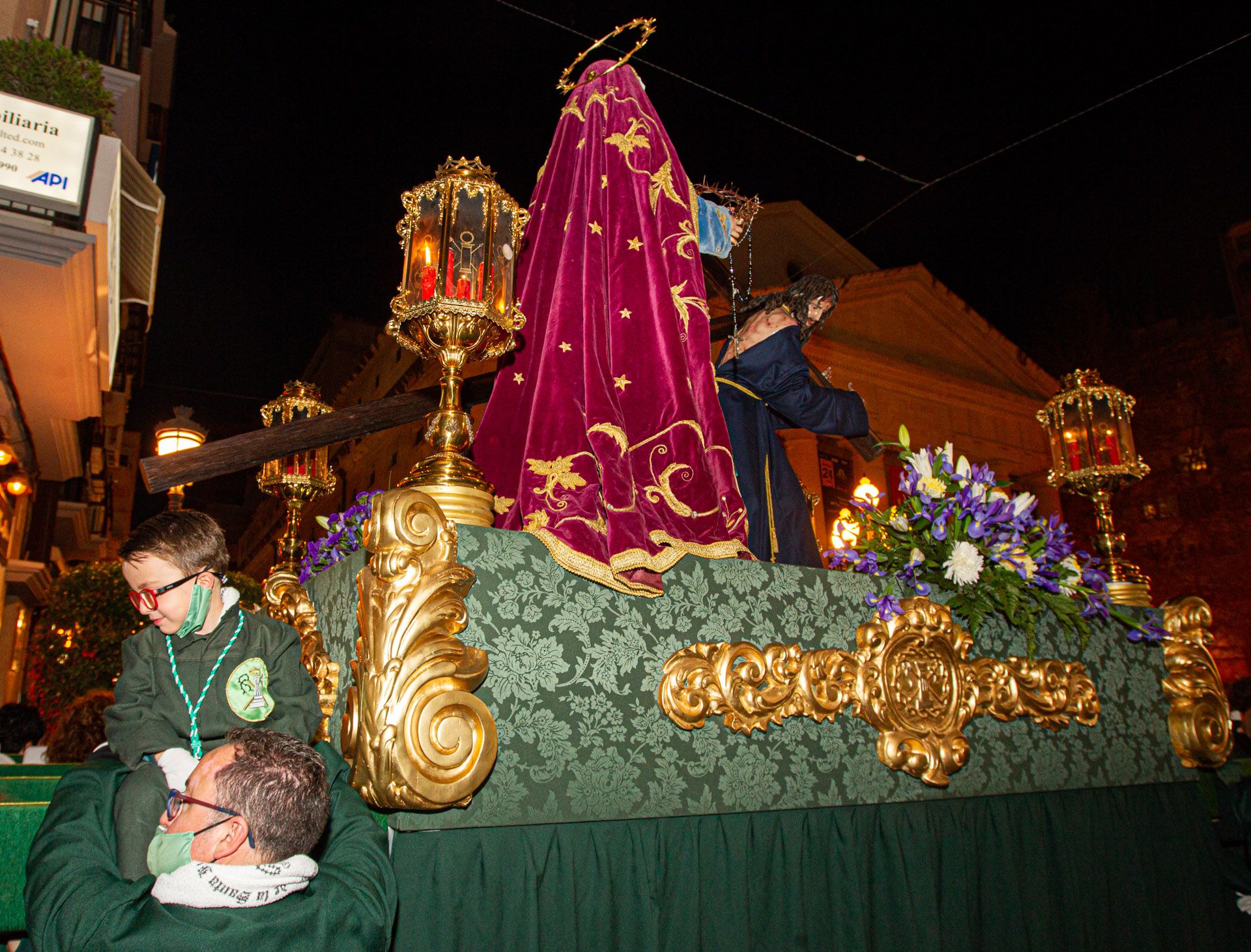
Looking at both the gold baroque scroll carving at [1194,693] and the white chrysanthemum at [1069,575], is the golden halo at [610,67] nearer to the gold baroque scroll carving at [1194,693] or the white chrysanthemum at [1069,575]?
the white chrysanthemum at [1069,575]

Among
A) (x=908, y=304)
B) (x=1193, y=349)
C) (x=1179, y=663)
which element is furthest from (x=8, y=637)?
(x=1193, y=349)

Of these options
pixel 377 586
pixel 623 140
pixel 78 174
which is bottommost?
pixel 377 586

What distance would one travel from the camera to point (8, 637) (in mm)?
13445

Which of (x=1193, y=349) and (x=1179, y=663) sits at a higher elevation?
(x=1193, y=349)

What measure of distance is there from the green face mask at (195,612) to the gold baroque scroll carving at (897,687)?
1118 mm

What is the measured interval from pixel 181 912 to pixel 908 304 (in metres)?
16.9

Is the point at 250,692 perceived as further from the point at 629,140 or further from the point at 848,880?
the point at 629,140

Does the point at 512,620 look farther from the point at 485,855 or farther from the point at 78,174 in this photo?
the point at 78,174

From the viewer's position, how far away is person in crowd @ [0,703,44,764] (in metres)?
4.47

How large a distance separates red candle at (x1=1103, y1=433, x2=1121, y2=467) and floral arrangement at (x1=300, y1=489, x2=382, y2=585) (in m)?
3.52

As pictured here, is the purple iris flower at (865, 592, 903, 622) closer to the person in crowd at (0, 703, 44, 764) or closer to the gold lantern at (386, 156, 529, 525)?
the gold lantern at (386, 156, 529, 525)

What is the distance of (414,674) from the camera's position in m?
1.82

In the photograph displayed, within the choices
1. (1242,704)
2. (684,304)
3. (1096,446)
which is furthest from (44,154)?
(1242,704)

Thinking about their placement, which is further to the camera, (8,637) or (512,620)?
(8,637)
